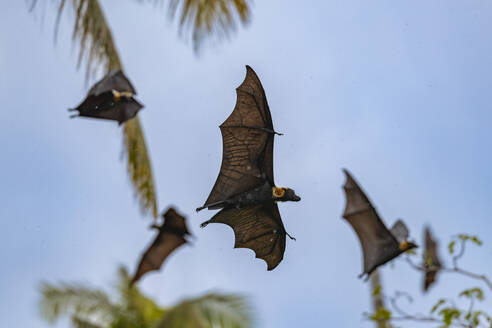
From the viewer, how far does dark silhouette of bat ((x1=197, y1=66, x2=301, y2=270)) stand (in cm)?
691

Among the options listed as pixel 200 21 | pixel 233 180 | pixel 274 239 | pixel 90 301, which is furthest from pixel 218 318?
pixel 200 21

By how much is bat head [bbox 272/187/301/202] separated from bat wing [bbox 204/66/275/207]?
0.25 metres

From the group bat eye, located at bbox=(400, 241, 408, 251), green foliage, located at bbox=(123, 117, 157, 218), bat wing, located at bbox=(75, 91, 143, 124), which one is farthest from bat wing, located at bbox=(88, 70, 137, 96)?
bat eye, located at bbox=(400, 241, 408, 251)

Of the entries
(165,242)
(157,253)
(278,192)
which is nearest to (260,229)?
(278,192)

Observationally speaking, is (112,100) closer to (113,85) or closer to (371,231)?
(113,85)

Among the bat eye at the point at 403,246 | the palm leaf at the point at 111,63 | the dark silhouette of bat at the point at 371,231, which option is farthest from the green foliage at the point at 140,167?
the bat eye at the point at 403,246

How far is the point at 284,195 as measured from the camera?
663 cm

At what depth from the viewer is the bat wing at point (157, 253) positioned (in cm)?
782

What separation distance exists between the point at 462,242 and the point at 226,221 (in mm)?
2519

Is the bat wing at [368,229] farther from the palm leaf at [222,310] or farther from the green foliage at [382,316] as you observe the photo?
the palm leaf at [222,310]

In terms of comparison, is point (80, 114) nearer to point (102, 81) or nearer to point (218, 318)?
point (102, 81)

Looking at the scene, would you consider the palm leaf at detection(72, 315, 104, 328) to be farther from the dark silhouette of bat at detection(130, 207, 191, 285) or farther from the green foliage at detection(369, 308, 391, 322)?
the green foliage at detection(369, 308, 391, 322)

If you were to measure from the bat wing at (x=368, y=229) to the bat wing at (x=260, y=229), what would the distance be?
2.65ft

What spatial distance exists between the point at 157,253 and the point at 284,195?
2.14 m
